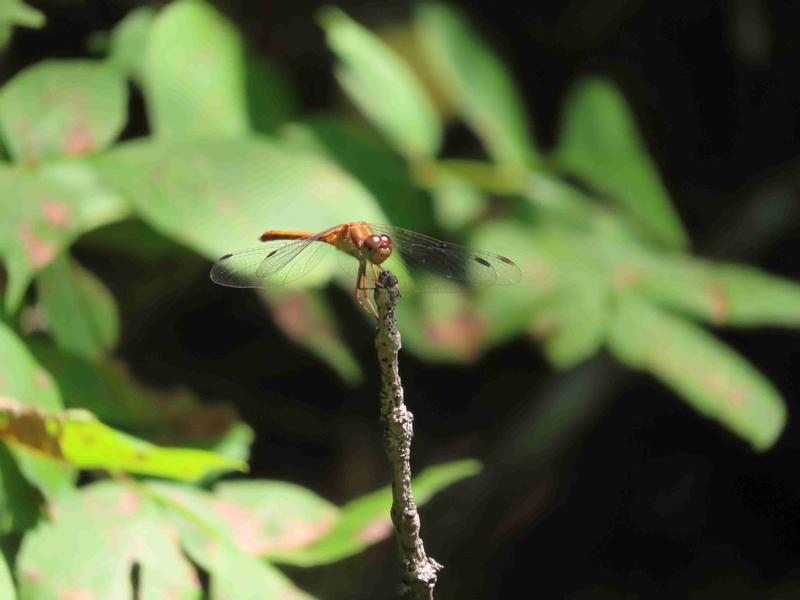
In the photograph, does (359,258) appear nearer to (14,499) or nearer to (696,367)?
Result: (14,499)

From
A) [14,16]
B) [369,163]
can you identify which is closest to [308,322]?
[369,163]

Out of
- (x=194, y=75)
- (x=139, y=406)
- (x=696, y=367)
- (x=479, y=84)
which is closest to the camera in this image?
(x=139, y=406)

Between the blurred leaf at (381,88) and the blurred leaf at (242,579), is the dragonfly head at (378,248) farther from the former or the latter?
the blurred leaf at (381,88)

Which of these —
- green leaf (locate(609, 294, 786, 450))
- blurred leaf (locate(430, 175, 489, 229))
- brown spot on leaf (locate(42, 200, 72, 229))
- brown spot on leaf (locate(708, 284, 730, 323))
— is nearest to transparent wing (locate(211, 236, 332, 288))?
brown spot on leaf (locate(42, 200, 72, 229))

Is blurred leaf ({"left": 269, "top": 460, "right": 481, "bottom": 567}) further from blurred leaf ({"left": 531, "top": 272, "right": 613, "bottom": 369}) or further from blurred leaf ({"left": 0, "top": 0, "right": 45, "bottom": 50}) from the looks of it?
blurred leaf ({"left": 0, "top": 0, "right": 45, "bottom": 50})

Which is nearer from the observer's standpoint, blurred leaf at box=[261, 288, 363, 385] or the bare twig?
the bare twig

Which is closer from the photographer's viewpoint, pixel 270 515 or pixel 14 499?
pixel 14 499
